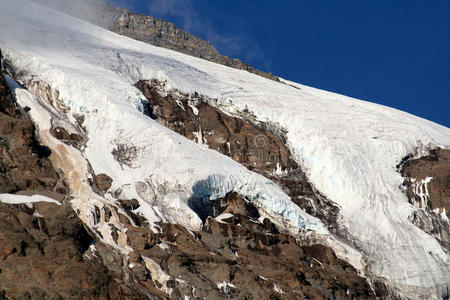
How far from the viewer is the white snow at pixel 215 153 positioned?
5650cm

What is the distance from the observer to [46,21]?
274ft

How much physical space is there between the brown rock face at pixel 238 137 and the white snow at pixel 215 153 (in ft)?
5.00

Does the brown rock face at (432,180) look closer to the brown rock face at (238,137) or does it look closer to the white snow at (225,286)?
the brown rock face at (238,137)

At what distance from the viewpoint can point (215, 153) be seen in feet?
206

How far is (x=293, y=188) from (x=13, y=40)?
32.3m

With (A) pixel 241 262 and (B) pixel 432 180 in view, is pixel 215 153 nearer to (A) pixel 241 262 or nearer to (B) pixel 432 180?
(A) pixel 241 262

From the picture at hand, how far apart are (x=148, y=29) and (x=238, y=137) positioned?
75.3m

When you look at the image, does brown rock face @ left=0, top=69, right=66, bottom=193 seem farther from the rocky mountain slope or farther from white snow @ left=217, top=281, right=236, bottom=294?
the rocky mountain slope

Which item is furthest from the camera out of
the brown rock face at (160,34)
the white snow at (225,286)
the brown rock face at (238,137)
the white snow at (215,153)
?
the brown rock face at (160,34)

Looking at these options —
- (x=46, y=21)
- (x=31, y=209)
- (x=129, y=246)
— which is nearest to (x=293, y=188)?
(x=129, y=246)

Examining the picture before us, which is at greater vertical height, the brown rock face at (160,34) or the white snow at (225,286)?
the brown rock face at (160,34)

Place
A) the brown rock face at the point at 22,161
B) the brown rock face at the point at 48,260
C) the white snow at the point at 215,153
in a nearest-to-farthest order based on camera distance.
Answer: the brown rock face at the point at 48,260, the brown rock face at the point at 22,161, the white snow at the point at 215,153

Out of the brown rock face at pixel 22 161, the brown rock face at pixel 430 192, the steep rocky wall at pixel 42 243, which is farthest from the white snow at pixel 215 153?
the steep rocky wall at pixel 42 243

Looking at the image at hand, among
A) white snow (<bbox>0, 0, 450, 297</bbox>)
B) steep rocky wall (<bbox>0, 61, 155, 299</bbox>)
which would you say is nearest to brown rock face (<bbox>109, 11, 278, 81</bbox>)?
white snow (<bbox>0, 0, 450, 297</bbox>)
